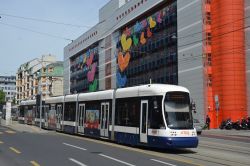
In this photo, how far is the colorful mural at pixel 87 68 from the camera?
104688 millimetres

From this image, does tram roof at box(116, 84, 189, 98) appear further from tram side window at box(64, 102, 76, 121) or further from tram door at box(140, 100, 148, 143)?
tram side window at box(64, 102, 76, 121)

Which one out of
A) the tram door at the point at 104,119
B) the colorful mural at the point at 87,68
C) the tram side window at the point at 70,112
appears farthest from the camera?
the colorful mural at the point at 87,68

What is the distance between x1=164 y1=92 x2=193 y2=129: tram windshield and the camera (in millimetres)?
20016

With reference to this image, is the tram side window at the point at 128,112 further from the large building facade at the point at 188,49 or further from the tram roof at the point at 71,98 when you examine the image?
the large building facade at the point at 188,49

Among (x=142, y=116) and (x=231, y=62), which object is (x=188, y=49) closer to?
(x=231, y=62)

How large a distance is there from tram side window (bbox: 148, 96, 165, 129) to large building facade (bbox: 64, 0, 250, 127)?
32.1 meters

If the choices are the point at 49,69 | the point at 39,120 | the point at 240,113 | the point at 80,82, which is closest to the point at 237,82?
the point at 240,113

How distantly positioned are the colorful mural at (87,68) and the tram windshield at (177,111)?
78821mm

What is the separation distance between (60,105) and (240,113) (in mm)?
27390

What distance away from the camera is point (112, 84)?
9138 centimetres

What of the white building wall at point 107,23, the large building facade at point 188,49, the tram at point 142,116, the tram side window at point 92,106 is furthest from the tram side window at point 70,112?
the white building wall at point 107,23

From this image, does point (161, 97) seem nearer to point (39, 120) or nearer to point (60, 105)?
point (60, 105)

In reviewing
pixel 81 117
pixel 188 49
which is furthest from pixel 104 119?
pixel 188 49

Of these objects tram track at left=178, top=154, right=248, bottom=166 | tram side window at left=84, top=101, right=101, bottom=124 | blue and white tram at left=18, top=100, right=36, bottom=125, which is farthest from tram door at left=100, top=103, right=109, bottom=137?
blue and white tram at left=18, top=100, right=36, bottom=125
